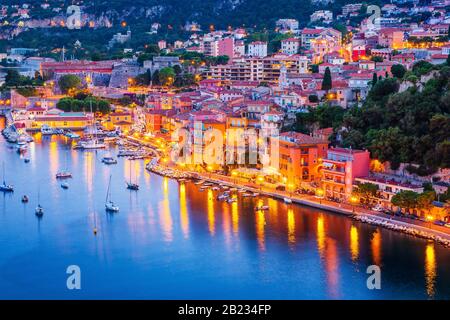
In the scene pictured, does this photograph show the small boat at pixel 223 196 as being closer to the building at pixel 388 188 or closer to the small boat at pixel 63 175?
the building at pixel 388 188

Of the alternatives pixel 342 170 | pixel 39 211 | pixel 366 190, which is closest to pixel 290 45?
pixel 342 170

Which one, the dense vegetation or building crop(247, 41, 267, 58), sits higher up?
building crop(247, 41, 267, 58)

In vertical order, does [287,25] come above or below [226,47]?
above

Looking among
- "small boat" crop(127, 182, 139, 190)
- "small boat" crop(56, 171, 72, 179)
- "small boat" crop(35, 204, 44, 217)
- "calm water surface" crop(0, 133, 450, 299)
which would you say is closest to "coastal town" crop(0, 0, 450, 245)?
"calm water surface" crop(0, 133, 450, 299)

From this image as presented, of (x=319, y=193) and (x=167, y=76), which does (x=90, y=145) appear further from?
(x=319, y=193)

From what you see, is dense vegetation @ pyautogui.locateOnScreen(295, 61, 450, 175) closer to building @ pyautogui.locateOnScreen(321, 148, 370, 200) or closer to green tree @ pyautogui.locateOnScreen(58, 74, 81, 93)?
building @ pyautogui.locateOnScreen(321, 148, 370, 200)

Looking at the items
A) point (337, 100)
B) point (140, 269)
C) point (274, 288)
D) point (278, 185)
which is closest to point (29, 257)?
Answer: point (140, 269)

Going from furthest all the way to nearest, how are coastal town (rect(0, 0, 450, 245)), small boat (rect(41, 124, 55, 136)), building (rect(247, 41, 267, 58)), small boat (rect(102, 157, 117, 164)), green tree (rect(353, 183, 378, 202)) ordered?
building (rect(247, 41, 267, 58))
small boat (rect(41, 124, 55, 136))
small boat (rect(102, 157, 117, 164))
coastal town (rect(0, 0, 450, 245))
green tree (rect(353, 183, 378, 202))
